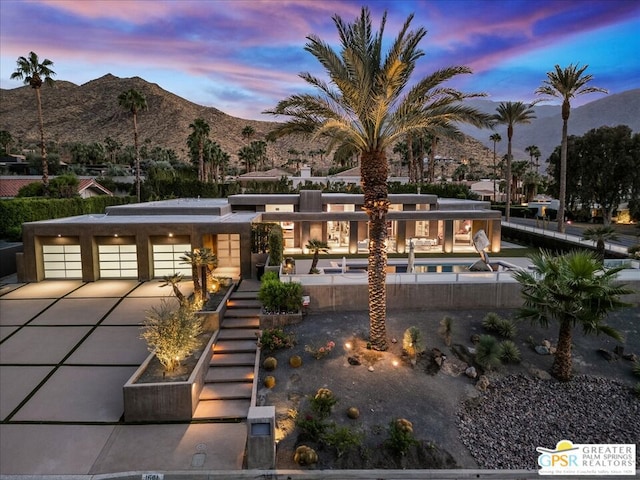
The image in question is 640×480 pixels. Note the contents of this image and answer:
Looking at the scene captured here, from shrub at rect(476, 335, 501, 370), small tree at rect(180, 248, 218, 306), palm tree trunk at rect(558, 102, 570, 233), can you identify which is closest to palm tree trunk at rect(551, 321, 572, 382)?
shrub at rect(476, 335, 501, 370)

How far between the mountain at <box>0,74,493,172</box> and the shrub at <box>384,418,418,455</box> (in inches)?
5487

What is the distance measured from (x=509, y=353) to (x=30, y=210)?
35319 millimetres

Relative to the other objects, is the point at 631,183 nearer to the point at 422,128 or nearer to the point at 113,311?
the point at 422,128

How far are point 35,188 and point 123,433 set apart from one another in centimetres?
3959

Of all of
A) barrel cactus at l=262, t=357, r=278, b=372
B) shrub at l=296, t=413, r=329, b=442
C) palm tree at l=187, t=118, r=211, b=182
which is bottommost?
shrub at l=296, t=413, r=329, b=442

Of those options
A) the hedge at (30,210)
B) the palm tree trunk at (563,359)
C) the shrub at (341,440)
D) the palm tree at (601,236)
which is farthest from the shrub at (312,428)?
the hedge at (30,210)

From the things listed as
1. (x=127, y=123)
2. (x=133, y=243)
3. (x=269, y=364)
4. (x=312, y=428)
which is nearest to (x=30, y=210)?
(x=133, y=243)

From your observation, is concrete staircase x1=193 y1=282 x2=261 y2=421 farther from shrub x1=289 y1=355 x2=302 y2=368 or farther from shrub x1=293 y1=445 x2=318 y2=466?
shrub x1=293 y1=445 x2=318 y2=466

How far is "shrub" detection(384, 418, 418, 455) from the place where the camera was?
30.8ft

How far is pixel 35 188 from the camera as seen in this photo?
129 feet

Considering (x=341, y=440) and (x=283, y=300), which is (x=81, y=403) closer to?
(x=283, y=300)

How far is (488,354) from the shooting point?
1322 cm

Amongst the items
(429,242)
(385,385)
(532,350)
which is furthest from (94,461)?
(429,242)

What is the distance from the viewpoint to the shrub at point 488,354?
43.1ft
